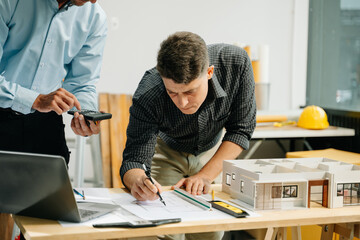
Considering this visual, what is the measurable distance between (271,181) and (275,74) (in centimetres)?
289

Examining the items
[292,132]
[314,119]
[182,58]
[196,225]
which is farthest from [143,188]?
[314,119]

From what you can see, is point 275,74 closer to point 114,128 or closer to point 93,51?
point 114,128

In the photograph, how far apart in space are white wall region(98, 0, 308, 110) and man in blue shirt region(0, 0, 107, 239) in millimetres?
1976

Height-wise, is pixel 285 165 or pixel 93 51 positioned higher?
pixel 93 51

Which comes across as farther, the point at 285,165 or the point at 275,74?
the point at 275,74

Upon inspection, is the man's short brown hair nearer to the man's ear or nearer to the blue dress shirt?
the man's ear

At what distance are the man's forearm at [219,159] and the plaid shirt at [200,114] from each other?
31 mm

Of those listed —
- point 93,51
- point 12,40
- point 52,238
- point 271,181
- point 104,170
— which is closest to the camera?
point 52,238

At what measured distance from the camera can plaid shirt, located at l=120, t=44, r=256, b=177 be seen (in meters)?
2.03

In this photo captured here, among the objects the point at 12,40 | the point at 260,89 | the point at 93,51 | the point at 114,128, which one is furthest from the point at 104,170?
the point at 12,40

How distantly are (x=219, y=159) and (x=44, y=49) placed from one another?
2.94 ft

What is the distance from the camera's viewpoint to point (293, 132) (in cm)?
370

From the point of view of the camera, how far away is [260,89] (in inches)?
163

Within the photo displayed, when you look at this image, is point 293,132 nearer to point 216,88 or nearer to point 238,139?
point 238,139
